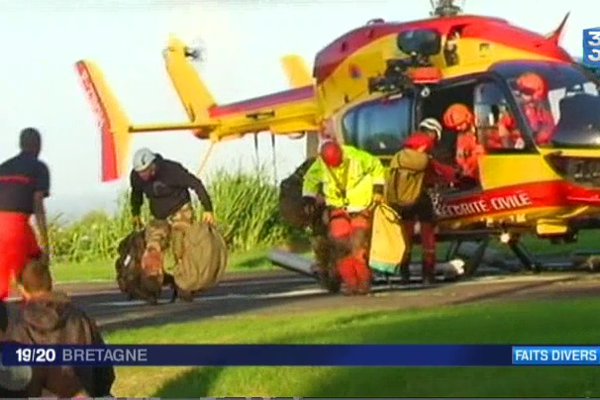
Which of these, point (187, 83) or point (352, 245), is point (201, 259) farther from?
point (187, 83)

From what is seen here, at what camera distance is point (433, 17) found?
42.6ft

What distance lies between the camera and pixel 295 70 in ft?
39.4

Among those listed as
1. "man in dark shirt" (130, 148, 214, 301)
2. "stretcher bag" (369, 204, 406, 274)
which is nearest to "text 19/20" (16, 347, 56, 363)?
"man in dark shirt" (130, 148, 214, 301)

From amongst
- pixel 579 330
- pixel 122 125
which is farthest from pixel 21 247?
pixel 579 330

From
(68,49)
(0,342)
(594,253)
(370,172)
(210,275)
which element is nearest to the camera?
(0,342)

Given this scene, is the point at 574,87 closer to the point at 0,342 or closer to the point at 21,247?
the point at 21,247

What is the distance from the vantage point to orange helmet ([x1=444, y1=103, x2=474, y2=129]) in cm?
1628

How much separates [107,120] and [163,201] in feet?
7.70

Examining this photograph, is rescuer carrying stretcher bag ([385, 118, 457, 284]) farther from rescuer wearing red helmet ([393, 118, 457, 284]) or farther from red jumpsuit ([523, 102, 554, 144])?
red jumpsuit ([523, 102, 554, 144])

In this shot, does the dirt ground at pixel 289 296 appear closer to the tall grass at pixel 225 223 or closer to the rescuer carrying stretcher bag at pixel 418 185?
the tall grass at pixel 225 223

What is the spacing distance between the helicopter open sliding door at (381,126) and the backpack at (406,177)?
222 millimetres

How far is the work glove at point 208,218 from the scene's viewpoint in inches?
528

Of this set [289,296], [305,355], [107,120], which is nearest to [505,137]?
[289,296]

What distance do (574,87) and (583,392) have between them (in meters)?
6.17
